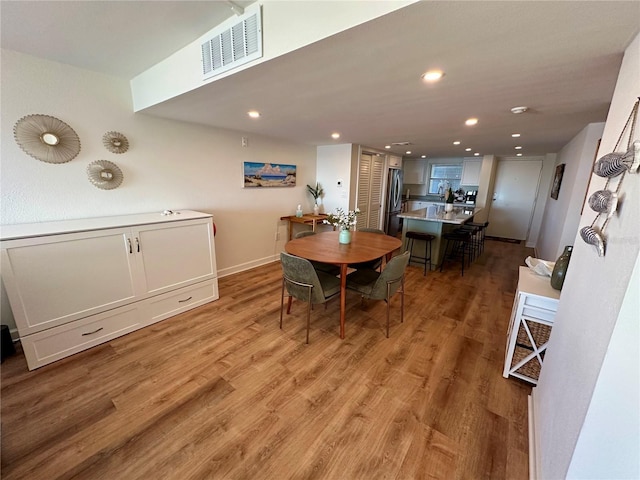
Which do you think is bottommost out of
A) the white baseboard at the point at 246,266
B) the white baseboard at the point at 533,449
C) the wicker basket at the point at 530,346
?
the white baseboard at the point at 533,449

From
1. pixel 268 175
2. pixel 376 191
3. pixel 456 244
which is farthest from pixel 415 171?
pixel 268 175

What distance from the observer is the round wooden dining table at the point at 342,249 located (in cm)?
228

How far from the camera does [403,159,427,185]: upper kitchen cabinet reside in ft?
25.3

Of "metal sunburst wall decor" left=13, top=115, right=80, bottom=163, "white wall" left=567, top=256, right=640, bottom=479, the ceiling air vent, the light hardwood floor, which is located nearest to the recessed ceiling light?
the ceiling air vent

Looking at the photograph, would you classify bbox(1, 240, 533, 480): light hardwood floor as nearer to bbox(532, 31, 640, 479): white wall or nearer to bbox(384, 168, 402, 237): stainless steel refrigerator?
bbox(532, 31, 640, 479): white wall

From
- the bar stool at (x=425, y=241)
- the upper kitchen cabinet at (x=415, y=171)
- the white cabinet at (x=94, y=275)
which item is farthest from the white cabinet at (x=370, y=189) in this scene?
the white cabinet at (x=94, y=275)

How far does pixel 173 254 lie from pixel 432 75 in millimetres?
2790

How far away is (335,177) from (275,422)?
4.09 meters

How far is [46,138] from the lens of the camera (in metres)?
2.13

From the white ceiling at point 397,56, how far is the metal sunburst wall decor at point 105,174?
0.76 meters

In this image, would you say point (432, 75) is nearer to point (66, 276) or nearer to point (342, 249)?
point (342, 249)

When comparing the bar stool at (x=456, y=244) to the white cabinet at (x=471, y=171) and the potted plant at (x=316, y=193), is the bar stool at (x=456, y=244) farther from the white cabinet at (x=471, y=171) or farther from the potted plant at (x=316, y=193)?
the white cabinet at (x=471, y=171)

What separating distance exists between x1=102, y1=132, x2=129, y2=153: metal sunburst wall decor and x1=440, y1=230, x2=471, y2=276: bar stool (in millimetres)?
4562

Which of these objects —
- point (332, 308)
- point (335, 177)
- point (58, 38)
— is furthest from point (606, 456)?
point (335, 177)
